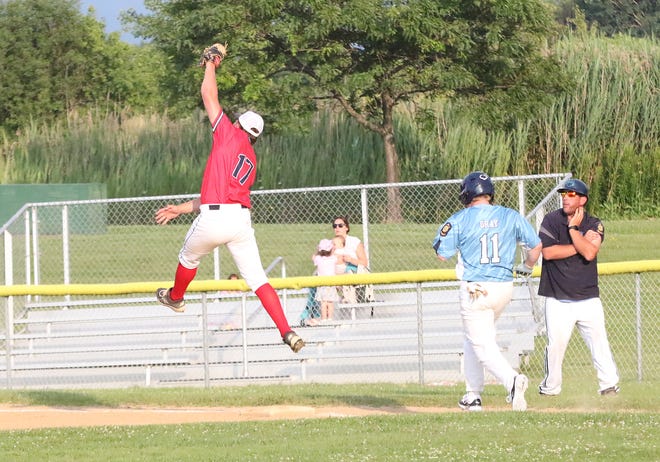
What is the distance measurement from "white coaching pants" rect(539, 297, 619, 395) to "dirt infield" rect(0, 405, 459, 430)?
2.97 feet

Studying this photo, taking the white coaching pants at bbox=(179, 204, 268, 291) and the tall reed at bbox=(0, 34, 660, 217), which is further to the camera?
the tall reed at bbox=(0, 34, 660, 217)

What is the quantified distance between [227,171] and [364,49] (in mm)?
17606

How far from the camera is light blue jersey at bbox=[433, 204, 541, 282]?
984cm

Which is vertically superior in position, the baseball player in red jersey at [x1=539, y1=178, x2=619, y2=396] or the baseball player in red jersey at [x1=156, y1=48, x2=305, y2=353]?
the baseball player in red jersey at [x1=156, y1=48, x2=305, y2=353]

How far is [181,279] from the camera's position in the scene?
10.4m

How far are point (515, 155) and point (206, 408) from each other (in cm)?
1803

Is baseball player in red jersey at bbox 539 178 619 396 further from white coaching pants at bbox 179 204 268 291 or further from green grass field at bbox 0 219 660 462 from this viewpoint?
white coaching pants at bbox 179 204 268 291

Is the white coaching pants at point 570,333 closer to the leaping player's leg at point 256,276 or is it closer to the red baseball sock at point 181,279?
the leaping player's leg at point 256,276

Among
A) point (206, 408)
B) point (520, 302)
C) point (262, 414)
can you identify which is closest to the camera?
point (262, 414)

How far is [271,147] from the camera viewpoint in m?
30.1

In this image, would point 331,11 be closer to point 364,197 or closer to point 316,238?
point 316,238

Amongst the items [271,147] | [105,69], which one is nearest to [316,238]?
[271,147]

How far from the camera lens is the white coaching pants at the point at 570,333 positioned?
11109 mm

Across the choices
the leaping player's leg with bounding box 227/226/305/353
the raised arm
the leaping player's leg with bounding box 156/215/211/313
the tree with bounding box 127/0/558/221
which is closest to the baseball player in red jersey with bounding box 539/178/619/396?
the leaping player's leg with bounding box 227/226/305/353
